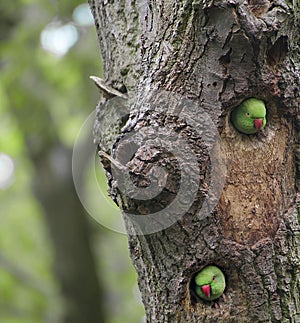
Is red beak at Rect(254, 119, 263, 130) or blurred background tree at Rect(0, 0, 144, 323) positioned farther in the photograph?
blurred background tree at Rect(0, 0, 144, 323)

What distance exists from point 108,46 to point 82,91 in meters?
3.98

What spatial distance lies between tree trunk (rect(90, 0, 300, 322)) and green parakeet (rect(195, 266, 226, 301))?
1.2 inches

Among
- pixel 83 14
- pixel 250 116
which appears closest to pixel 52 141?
pixel 83 14

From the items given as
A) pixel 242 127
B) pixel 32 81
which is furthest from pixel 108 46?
pixel 32 81

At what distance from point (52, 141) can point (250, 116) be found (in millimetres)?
4450

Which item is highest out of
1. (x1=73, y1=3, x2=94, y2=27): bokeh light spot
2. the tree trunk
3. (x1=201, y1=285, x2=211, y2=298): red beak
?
(x1=73, y1=3, x2=94, y2=27): bokeh light spot

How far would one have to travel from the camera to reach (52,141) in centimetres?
611

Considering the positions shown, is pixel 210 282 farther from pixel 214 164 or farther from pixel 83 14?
pixel 83 14

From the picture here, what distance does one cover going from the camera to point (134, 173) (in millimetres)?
1695

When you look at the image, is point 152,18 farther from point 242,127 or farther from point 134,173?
point 134,173

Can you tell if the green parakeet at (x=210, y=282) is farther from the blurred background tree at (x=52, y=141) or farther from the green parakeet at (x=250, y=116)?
the blurred background tree at (x=52, y=141)

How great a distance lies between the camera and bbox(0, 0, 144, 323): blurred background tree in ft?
14.7

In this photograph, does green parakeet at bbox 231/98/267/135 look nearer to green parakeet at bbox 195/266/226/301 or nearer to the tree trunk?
the tree trunk

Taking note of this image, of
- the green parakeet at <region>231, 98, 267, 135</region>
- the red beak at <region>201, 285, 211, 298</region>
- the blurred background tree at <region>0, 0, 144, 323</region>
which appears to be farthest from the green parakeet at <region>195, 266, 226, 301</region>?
the blurred background tree at <region>0, 0, 144, 323</region>
